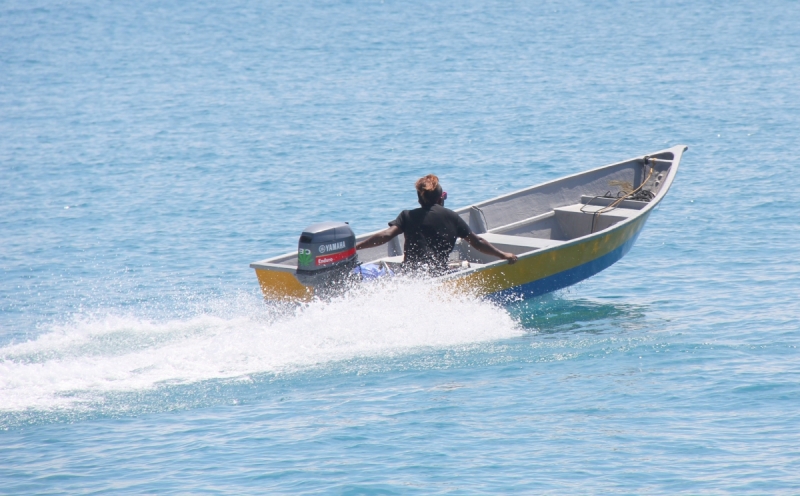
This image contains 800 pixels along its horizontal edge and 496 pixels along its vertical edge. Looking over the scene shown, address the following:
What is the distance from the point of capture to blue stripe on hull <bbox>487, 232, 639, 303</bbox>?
1097cm

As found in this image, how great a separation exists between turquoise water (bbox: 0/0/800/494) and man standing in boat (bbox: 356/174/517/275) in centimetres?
45

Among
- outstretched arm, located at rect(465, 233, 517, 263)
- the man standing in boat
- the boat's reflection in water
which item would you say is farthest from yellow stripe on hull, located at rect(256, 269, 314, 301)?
the boat's reflection in water

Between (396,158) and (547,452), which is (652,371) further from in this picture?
(396,158)

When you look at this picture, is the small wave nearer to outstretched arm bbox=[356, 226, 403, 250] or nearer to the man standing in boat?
the man standing in boat

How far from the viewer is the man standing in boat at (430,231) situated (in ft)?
33.9

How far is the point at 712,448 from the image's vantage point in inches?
310

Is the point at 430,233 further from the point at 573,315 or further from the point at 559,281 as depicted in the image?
the point at 573,315

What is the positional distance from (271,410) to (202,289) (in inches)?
213

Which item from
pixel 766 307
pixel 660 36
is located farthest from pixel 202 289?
pixel 660 36

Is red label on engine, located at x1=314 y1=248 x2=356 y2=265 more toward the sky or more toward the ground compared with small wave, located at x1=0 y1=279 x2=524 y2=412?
more toward the sky

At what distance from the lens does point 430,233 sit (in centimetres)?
1039

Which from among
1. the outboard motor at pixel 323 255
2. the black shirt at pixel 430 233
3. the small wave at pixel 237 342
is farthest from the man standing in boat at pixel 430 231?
the outboard motor at pixel 323 255

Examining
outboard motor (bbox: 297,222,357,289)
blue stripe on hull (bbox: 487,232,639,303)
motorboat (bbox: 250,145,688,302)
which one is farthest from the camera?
blue stripe on hull (bbox: 487,232,639,303)

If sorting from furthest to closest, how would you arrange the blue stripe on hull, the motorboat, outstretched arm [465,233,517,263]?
the blue stripe on hull < outstretched arm [465,233,517,263] < the motorboat
